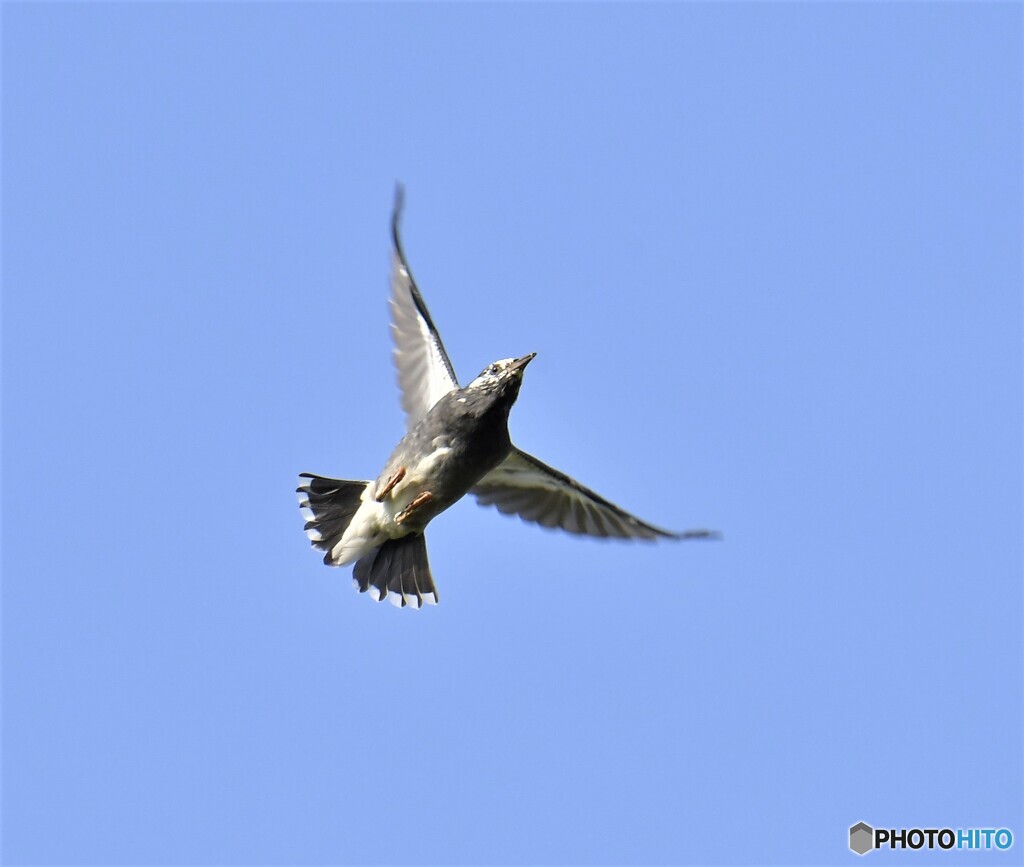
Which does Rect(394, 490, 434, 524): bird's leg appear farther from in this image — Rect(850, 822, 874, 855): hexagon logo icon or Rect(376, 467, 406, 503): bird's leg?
Rect(850, 822, 874, 855): hexagon logo icon

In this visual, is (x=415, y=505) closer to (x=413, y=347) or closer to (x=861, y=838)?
(x=413, y=347)

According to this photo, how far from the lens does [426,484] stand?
1309 cm

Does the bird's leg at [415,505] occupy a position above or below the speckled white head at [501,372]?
below

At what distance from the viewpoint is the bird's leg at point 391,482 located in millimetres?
13133

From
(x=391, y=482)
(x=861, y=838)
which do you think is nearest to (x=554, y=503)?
(x=391, y=482)

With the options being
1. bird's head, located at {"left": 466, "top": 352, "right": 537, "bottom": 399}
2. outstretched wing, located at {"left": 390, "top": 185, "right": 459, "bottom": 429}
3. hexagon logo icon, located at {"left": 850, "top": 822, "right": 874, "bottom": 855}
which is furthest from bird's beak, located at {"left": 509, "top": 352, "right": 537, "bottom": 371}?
hexagon logo icon, located at {"left": 850, "top": 822, "right": 874, "bottom": 855}

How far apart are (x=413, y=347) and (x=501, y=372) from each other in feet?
4.60

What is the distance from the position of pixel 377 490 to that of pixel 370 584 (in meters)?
0.88

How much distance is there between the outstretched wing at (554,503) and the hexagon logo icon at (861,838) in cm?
331

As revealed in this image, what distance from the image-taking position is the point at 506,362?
1311 centimetres

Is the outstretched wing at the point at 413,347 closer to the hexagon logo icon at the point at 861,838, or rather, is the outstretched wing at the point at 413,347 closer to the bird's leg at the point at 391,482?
the bird's leg at the point at 391,482

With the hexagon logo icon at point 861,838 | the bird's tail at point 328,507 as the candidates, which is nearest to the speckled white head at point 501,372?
the bird's tail at point 328,507

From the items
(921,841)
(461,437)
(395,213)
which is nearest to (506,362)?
(461,437)

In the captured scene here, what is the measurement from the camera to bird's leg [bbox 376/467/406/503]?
43.1 feet
